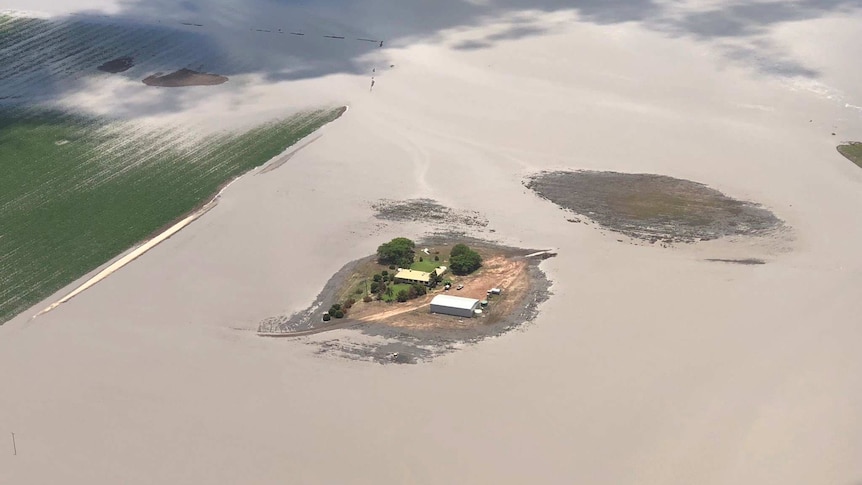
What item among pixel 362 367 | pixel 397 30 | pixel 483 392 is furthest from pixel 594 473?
pixel 397 30

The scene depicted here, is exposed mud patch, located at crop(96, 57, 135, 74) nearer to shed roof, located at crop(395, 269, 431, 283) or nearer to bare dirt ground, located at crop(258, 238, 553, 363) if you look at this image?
bare dirt ground, located at crop(258, 238, 553, 363)

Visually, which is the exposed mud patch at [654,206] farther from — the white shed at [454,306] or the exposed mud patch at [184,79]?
the exposed mud patch at [184,79]

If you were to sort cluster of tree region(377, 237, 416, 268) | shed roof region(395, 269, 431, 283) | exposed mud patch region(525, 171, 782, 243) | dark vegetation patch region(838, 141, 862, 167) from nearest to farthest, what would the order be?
shed roof region(395, 269, 431, 283) < cluster of tree region(377, 237, 416, 268) < exposed mud patch region(525, 171, 782, 243) < dark vegetation patch region(838, 141, 862, 167)

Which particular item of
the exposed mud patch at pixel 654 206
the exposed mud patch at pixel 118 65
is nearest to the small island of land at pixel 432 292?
the exposed mud patch at pixel 654 206

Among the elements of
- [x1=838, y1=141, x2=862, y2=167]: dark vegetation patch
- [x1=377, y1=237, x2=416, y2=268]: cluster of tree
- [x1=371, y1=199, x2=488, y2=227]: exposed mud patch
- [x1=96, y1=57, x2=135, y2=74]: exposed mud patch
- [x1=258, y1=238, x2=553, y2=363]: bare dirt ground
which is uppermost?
[x1=838, y1=141, x2=862, y2=167]: dark vegetation patch

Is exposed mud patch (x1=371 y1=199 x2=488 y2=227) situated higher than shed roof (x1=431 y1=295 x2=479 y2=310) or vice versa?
exposed mud patch (x1=371 y1=199 x2=488 y2=227)

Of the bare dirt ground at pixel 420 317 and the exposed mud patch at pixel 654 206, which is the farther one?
the exposed mud patch at pixel 654 206

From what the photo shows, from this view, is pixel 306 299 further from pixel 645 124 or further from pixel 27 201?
pixel 645 124

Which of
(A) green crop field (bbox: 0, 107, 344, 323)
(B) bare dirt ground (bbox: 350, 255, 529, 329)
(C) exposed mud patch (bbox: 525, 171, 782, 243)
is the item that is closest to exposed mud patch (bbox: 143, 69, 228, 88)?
(A) green crop field (bbox: 0, 107, 344, 323)
